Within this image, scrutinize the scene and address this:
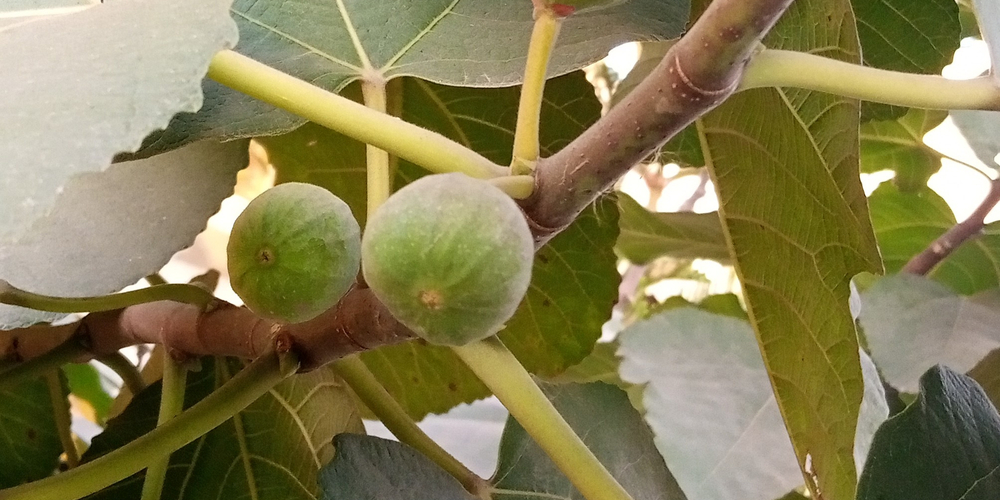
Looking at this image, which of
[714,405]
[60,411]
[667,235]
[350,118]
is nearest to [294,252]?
[350,118]

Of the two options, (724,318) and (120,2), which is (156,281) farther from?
(724,318)

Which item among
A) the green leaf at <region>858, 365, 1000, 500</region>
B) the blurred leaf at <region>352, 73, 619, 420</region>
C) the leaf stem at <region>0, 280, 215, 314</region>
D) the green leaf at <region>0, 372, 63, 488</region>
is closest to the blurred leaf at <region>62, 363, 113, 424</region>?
the green leaf at <region>0, 372, 63, 488</region>

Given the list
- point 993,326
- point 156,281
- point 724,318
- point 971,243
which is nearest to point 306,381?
point 156,281

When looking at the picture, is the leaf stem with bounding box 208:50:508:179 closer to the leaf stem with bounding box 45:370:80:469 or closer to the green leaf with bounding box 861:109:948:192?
the leaf stem with bounding box 45:370:80:469

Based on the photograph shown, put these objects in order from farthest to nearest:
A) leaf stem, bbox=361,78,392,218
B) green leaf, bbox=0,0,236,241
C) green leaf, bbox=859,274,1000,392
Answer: green leaf, bbox=859,274,1000,392, leaf stem, bbox=361,78,392,218, green leaf, bbox=0,0,236,241

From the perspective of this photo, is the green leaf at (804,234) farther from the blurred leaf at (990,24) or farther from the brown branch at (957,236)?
the brown branch at (957,236)

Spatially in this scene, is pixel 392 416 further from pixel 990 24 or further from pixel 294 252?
pixel 990 24
